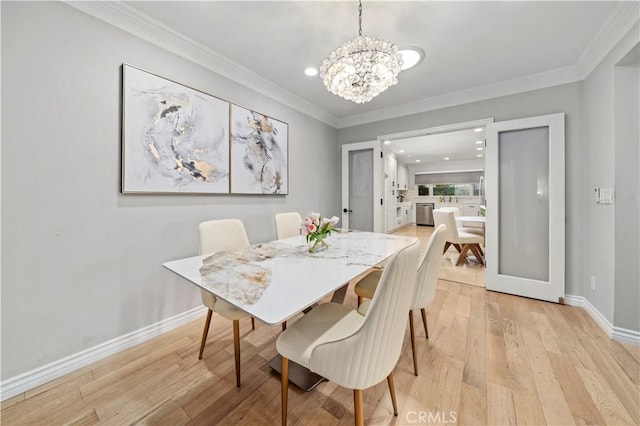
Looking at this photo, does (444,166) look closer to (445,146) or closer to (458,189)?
(458,189)

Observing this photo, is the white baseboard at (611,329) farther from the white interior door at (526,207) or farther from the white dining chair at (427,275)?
the white dining chair at (427,275)

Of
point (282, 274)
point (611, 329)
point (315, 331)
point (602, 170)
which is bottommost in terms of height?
point (611, 329)

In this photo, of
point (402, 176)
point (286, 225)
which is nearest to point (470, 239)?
point (286, 225)

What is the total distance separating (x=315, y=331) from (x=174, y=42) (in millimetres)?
2465

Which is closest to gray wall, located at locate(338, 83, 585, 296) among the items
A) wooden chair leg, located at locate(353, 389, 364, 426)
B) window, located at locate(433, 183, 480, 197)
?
wooden chair leg, located at locate(353, 389, 364, 426)

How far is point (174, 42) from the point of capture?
2.01 m

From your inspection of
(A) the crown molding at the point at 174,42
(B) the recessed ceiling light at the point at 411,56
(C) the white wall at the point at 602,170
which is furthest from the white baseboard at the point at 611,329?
(A) the crown molding at the point at 174,42

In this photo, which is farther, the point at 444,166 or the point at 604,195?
the point at 444,166

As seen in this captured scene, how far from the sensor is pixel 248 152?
8.58 feet

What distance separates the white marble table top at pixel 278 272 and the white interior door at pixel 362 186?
193cm

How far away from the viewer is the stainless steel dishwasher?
29.8 ft

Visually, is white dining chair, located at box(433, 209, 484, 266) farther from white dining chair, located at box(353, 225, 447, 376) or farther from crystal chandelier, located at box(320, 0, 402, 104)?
crystal chandelier, located at box(320, 0, 402, 104)

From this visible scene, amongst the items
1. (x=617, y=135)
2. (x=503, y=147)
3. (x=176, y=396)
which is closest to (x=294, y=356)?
(x=176, y=396)

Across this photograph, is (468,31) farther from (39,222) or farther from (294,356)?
(39,222)
